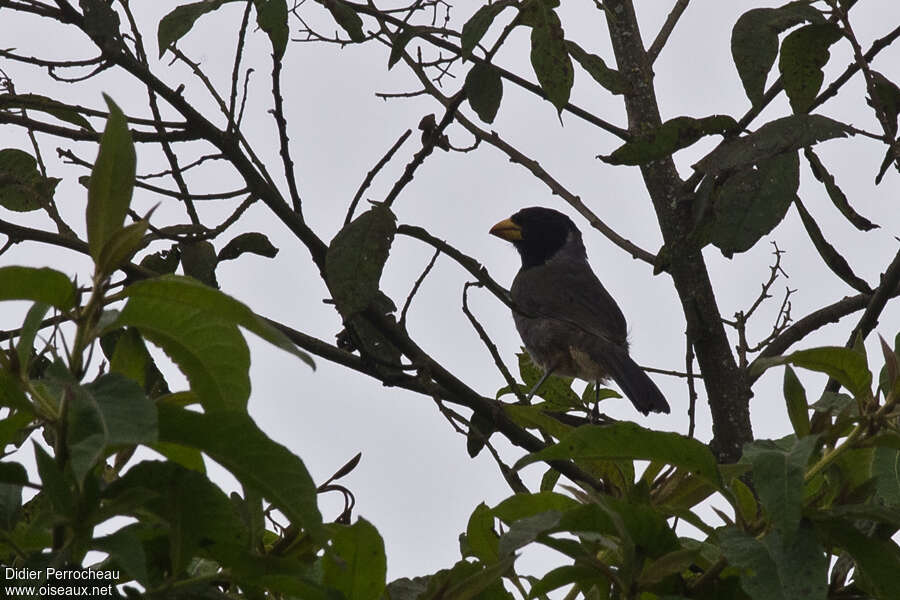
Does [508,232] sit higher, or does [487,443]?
[508,232]

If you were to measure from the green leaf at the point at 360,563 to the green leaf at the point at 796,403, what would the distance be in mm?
565

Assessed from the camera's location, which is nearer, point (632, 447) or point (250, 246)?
point (632, 447)

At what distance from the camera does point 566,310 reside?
7164 millimetres

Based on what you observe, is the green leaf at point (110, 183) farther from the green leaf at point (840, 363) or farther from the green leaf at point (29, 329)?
the green leaf at point (840, 363)

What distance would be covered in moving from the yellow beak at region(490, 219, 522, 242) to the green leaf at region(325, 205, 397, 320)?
6079 mm

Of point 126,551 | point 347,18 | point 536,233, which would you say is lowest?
point 126,551

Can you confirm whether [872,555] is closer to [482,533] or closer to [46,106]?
[482,533]

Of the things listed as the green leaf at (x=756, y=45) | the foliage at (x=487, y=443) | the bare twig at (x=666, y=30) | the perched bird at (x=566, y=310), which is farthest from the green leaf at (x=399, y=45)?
the perched bird at (x=566, y=310)

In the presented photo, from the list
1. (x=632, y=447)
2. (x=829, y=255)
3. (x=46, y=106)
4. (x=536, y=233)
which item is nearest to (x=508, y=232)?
(x=536, y=233)

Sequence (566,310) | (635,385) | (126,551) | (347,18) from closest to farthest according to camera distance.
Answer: (126,551) < (347,18) < (635,385) < (566,310)

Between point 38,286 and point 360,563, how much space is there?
21.0 inches

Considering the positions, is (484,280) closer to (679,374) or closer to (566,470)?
(566,470)

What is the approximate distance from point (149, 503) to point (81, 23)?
1686 mm

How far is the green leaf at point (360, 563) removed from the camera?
1.44 m
